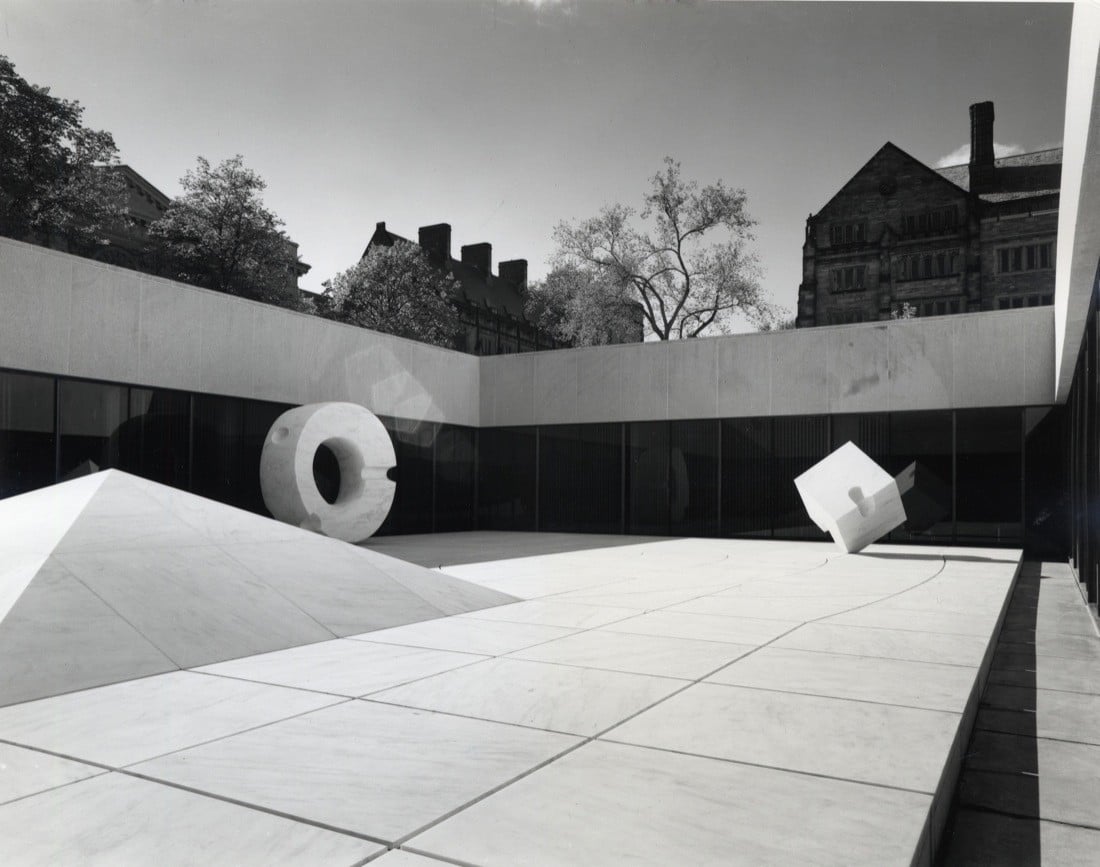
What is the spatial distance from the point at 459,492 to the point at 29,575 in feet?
54.9

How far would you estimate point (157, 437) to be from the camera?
14.9 m

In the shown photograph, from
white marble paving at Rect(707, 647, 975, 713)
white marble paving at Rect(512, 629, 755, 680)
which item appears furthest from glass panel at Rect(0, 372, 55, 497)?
white marble paving at Rect(707, 647, 975, 713)

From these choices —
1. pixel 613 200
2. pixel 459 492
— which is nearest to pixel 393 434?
pixel 459 492

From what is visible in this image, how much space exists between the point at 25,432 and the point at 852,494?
513 inches

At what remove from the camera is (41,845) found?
273 centimetres

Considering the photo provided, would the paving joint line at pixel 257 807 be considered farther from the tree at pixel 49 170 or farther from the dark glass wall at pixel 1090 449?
the tree at pixel 49 170

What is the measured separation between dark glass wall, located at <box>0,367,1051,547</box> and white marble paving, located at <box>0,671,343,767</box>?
8.65 meters

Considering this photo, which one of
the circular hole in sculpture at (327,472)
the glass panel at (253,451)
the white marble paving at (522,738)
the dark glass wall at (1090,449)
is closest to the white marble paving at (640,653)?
the white marble paving at (522,738)

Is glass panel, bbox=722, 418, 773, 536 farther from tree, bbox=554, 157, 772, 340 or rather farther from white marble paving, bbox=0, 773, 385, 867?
tree, bbox=554, 157, 772, 340

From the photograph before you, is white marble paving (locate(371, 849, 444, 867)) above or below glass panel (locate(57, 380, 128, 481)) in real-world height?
below

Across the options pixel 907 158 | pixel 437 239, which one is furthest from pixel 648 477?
pixel 907 158

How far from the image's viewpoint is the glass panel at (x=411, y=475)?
66.4 feet

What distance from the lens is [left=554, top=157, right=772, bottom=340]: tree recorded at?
127 feet

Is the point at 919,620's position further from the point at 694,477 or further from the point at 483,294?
the point at 483,294
